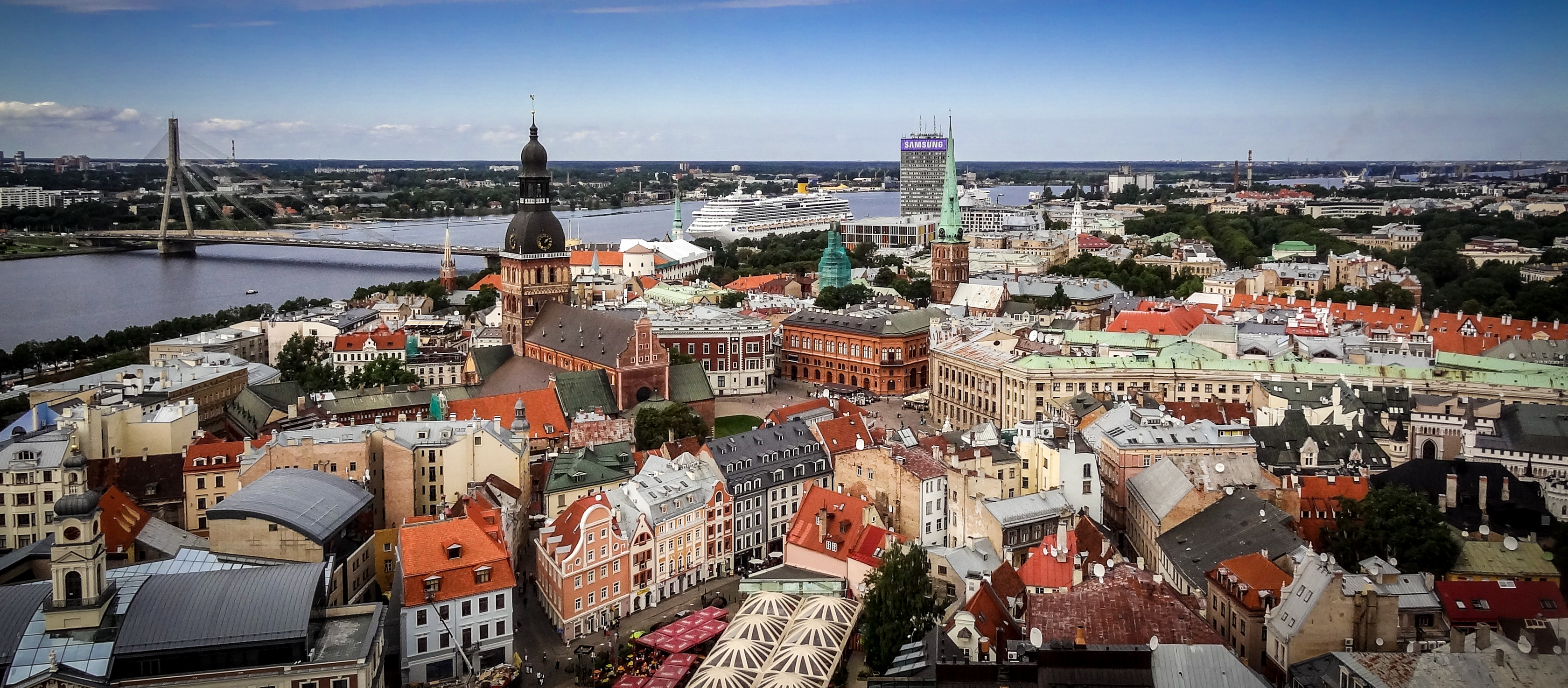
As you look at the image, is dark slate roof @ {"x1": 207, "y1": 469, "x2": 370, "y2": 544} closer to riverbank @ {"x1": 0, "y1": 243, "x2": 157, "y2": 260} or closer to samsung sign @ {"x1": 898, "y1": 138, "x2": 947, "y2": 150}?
riverbank @ {"x1": 0, "y1": 243, "x2": 157, "y2": 260}

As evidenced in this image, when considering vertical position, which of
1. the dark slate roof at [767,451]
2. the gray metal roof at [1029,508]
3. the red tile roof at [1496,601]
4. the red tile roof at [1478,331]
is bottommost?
the red tile roof at [1496,601]

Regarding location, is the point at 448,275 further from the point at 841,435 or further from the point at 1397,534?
the point at 1397,534

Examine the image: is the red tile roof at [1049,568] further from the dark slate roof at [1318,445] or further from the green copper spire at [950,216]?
the green copper spire at [950,216]

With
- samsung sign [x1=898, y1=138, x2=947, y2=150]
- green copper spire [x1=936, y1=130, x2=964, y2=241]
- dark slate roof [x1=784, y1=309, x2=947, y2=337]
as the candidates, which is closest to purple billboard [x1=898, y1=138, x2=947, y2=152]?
samsung sign [x1=898, y1=138, x2=947, y2=150]

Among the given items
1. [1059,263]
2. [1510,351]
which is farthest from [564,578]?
[1059,263]

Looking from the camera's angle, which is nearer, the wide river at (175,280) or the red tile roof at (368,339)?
the red tile roof at (368,339)

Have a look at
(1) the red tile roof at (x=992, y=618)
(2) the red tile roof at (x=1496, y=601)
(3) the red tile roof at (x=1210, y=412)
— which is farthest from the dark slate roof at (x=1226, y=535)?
(3) the red tile roof at (x=1210, y=412)

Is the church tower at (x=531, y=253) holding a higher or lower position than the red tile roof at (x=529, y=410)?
higher
